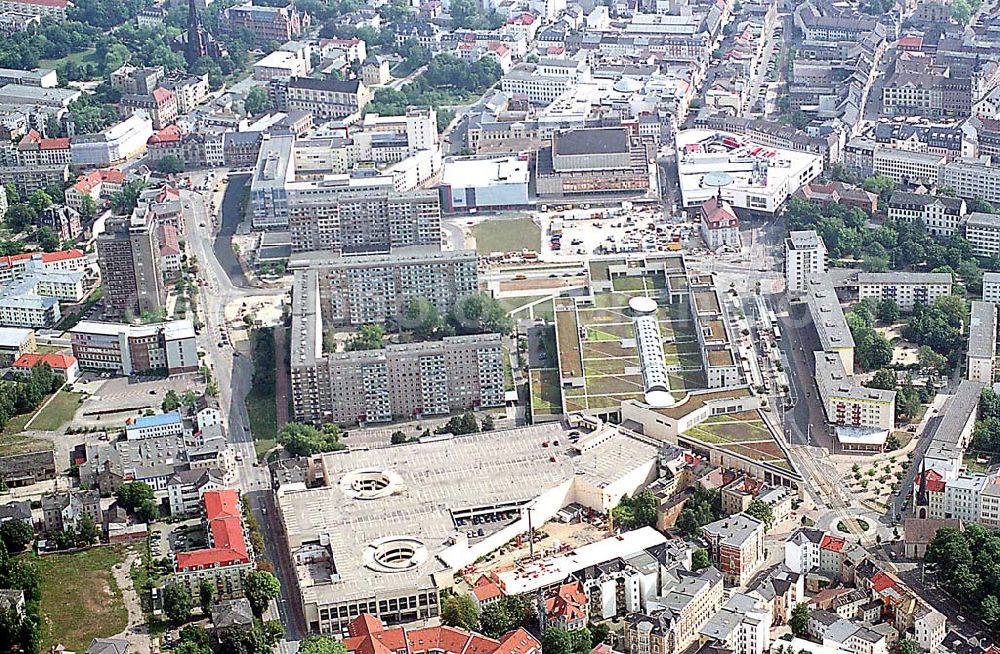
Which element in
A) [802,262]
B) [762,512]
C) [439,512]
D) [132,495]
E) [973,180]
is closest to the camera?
[762,512]

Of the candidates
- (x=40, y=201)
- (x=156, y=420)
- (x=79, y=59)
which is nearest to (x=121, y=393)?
(x=156, y=420)

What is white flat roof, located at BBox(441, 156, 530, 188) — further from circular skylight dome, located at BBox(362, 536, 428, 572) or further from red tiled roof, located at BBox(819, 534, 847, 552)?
red tiled roof, located at BBox(819, 534, 847, 552)

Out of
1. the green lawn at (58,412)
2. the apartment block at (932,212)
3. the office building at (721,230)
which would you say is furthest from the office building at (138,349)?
the apartment block at (932,212)

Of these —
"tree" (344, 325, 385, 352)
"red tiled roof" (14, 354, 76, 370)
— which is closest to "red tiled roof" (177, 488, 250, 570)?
"tree" (344, 325, 385, 352)

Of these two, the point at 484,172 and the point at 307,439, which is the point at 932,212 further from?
the point at 307,439

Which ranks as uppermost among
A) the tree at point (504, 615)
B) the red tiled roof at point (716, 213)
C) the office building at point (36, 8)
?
the office building at point (36, 8)

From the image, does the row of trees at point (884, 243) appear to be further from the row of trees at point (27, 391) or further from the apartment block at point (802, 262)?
the row of trees at point (27, 391)
